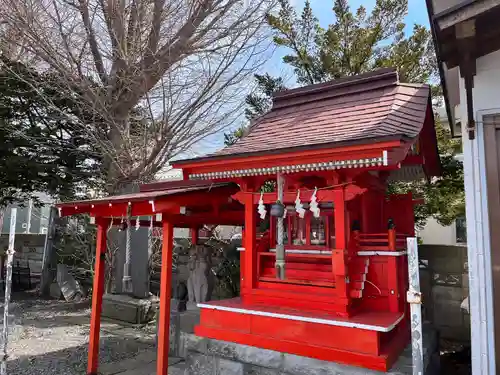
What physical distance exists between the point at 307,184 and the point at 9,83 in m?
11.3

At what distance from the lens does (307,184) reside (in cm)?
555

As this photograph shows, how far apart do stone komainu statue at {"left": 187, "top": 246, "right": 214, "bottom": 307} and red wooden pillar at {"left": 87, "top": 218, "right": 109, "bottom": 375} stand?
5.19ft

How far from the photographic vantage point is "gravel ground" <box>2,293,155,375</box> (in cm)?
684

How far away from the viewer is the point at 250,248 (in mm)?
5754

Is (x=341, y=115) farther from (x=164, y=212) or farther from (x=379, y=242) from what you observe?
(x=164, y=212)

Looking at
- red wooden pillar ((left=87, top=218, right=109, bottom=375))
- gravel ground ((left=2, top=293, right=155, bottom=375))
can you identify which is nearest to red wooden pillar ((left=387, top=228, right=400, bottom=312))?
red wooden pillar ((left=87, top=218, right=109, bottom=375))

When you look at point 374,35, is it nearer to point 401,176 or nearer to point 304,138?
point 401,176

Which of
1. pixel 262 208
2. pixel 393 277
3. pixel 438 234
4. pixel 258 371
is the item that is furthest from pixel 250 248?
pixel 438 234

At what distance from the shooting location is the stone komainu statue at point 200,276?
7.10 meters

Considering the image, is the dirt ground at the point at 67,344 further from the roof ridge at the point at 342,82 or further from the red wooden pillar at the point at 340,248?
the roof ridge at the point at 342,82

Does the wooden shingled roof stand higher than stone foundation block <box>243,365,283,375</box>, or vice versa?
the wooden shingled roof

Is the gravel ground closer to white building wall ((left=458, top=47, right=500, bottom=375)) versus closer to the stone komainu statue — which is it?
the stone komainu statue

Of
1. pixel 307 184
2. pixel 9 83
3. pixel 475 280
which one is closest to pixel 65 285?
pixel 9 83

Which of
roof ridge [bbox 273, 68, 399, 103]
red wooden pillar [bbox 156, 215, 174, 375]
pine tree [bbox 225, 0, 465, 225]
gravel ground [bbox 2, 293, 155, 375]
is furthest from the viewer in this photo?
pine tree [bbox 225, 0, 465, 225]
